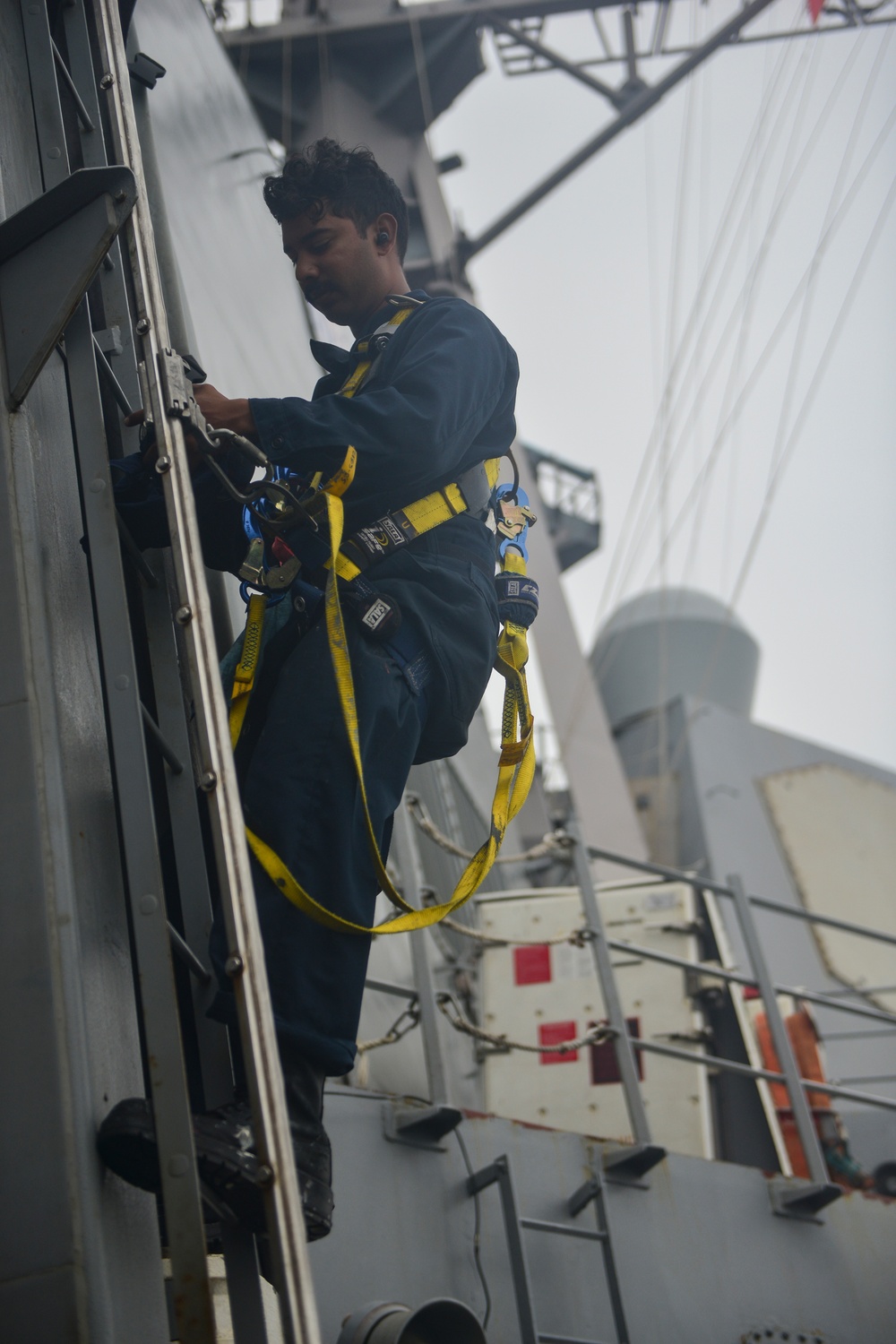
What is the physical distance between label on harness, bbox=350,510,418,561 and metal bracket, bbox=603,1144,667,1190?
2.06 meters

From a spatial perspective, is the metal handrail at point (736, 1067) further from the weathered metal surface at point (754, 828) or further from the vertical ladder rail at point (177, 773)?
the weathered metal surface at point (754, 828)

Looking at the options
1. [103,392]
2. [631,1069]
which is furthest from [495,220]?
[103,392]

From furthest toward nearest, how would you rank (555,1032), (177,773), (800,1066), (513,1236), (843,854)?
1. (843,854)
2. (800,1066)
3. (555,1032)
4. (513,1236)
5. (177,773)

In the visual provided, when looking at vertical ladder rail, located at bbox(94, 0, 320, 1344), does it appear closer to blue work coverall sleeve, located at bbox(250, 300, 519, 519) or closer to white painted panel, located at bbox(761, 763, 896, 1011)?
blue work coverall sleeve, located at bbox(250, 300, 519, 519)

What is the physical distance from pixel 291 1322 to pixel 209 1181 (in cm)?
27

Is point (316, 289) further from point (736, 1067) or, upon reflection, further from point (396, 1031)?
point (736, 1067)

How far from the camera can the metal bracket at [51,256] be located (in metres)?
1.53

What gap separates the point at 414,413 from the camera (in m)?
1.64

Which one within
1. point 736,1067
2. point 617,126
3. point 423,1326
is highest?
point 617,126

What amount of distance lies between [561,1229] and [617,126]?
973cm

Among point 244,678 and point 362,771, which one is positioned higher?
point 244,678

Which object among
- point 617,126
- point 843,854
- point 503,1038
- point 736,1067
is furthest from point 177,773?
point 617,126

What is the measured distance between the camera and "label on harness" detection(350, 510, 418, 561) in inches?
66.6

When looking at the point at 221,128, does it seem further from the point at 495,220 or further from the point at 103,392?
the point at 495,220
